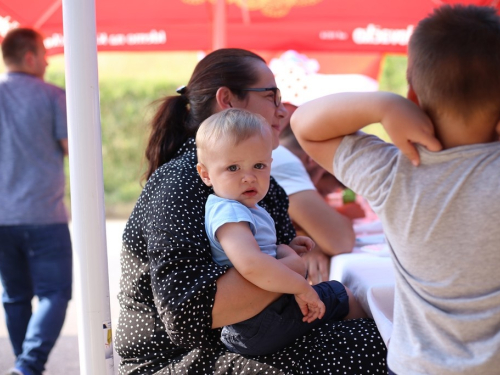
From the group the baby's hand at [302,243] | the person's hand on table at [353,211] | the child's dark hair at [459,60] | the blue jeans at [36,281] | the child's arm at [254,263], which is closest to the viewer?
the child's dark hair at [459,60]

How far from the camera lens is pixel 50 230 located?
4.13 metres

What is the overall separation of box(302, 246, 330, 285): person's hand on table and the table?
0.04 meters

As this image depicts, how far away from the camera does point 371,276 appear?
7.68 ft

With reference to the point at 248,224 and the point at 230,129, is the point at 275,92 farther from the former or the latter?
the point at 248,224

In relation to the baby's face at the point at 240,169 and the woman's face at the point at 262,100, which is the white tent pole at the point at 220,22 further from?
the baby's face at the point at 240,169

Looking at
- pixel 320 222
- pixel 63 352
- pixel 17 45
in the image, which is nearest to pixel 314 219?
pixel 320 222

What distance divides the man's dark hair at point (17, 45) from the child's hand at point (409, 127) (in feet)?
11.1

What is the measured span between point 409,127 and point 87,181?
0.86 meters

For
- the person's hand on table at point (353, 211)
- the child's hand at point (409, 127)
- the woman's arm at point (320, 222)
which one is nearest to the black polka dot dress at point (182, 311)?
the child's hand at point (409, 127)

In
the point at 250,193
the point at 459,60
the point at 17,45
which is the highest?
the point at 17,45

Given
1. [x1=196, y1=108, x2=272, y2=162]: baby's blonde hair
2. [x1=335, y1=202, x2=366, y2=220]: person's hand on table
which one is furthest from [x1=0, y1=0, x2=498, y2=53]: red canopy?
[x1=196, y1=108, x2=272, y2=162]: baby's blonde hair

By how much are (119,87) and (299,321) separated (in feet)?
32.2

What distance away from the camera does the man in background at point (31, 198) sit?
13.4ft

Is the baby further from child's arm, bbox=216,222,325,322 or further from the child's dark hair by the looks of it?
the child's dark hair
